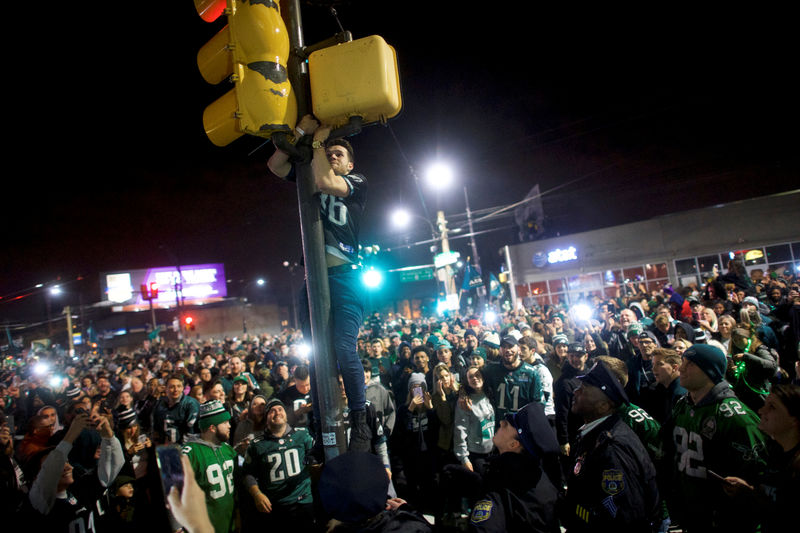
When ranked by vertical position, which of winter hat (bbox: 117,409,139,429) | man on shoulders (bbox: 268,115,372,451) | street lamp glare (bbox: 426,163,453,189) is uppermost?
street lamp glare (bbox: 426,163,453,189)

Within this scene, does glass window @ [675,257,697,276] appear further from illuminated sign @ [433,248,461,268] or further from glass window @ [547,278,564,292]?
illuminated sign @ [433,248,461,268]

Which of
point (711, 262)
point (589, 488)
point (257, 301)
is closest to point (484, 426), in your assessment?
point (589, 488)

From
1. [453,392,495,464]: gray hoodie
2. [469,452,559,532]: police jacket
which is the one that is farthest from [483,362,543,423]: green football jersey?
[469,452,559,532]: police jacket

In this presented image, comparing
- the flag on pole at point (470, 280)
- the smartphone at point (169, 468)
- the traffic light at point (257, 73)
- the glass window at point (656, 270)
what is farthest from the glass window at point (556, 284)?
the smartphone at point (169, 468)

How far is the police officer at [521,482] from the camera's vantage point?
101 inches

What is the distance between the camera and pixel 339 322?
89.5 inches

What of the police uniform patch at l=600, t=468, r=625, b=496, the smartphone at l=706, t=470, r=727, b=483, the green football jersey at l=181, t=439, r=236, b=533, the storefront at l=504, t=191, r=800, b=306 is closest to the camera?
the police uniform patch at l=600, t=468, r=625, b=496

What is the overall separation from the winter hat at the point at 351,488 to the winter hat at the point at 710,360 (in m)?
3.10

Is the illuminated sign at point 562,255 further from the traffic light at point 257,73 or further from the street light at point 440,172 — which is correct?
the traffic light at point 257,73

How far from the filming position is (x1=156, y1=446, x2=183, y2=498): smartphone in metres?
1.53

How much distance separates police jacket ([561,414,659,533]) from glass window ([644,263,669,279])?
30656 mm

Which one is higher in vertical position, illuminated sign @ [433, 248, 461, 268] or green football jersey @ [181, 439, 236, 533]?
illuminated sign @ [433, 248, 461, 268]

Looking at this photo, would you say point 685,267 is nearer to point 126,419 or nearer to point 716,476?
point 716,476

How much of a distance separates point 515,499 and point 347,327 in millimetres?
1661
